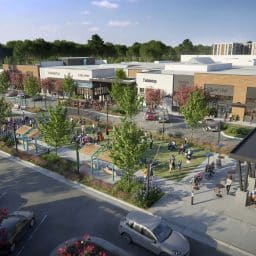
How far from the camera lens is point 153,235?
47.6 ft

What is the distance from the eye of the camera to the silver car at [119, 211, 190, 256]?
14.1m

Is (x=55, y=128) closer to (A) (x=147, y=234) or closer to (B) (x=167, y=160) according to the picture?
(B) (x=167, y=160)

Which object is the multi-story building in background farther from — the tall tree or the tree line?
the tall tree

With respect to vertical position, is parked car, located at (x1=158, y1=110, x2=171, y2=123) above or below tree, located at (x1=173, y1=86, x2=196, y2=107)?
below

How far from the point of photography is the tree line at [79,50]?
106375 mm

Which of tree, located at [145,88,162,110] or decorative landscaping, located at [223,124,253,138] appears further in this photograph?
tree, located at [145,88,162,110]

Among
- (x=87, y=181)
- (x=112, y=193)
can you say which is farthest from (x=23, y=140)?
(x=112, y=193)

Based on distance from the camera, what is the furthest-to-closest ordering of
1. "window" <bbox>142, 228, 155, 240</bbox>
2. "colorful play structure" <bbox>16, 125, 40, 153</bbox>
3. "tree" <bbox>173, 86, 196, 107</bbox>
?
"tree" <bbox>173, 86, 196, 107</bbox>
"colorful play structure" <bbox>16, 125, 40, 153</bbox>
"window" <bbox>142, 228, 155, 240</bbox>

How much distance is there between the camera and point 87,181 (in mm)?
22328

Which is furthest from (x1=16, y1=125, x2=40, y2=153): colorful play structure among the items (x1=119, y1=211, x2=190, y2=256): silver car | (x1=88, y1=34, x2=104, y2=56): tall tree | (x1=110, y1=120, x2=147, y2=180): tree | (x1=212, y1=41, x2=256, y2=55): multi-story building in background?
(x1=212, y1=41, x2=256, y2=55): multi-story building in background

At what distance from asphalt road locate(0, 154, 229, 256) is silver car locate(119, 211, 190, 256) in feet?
1.99

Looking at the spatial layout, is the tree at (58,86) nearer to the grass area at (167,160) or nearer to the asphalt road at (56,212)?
the grass area at (167,160)

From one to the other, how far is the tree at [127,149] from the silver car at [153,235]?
4.82 metres

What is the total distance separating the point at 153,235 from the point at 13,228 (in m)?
7.29
